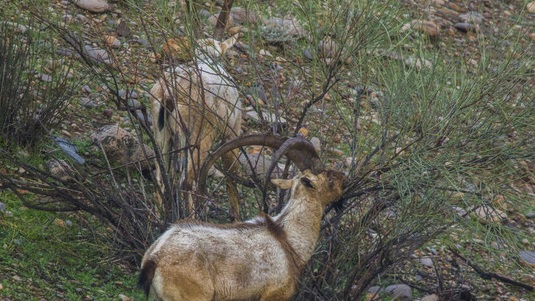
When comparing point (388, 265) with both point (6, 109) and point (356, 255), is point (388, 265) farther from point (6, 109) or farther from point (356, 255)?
point (6, 109)

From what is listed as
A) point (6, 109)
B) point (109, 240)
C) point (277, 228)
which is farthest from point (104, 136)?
point (277, 228)

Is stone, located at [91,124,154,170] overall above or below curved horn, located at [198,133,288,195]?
below

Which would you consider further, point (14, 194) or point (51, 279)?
point (14, 194)

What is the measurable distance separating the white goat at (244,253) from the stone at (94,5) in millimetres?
6385

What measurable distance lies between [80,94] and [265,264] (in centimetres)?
487

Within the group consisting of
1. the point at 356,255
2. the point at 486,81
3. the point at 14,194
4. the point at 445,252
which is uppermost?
the point at 486,81

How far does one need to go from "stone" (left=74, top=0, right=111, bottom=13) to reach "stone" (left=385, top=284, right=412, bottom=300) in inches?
219

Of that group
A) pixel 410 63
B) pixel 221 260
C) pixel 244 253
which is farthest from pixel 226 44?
pixel 221 260

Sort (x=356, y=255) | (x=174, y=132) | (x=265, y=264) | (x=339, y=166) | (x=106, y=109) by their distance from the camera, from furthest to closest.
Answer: (x=106, y=109), (x=339, y=166), (x=174, y=132), (x=356, y=255), (x=265, y=264)

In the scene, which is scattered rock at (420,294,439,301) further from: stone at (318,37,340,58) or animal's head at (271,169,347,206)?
stone at (318,37,340,58)

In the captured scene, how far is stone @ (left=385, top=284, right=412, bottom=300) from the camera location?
345 inches

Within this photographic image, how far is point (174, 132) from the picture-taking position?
8789 mm

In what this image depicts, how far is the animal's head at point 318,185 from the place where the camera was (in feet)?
22.7

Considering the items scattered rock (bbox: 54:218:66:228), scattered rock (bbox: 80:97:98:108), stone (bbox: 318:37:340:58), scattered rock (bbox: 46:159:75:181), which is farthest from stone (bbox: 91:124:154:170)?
stone (bbox: 318:37:340:58)
